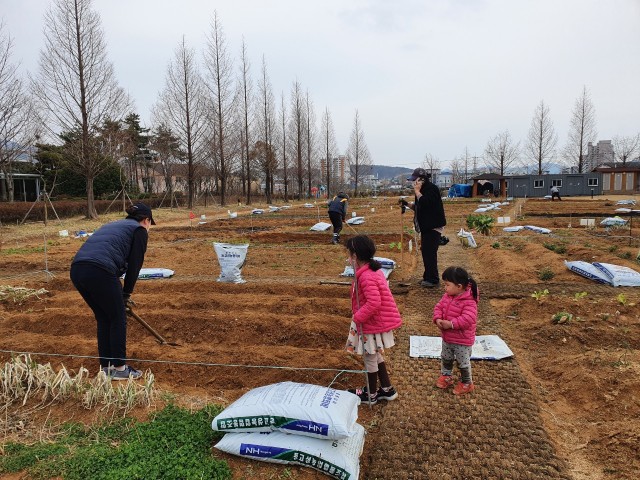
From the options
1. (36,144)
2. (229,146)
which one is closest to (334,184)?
(229,146)

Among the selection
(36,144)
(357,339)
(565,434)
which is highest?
(36,144)

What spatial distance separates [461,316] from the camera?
3.49 meters

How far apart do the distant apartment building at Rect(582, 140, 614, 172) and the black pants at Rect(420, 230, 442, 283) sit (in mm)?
58298

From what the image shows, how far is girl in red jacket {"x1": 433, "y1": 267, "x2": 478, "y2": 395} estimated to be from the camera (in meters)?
3.49

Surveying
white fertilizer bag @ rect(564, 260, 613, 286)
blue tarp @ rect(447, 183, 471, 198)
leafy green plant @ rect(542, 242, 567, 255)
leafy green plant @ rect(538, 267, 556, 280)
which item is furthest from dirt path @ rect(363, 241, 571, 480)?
blue tarp @ rect(447, 183, 471, 198)

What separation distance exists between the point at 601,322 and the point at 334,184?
68.5 metres

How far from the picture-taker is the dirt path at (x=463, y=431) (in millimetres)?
2648

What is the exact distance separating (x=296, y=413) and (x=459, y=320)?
157cm

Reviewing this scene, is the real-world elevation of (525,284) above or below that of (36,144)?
below

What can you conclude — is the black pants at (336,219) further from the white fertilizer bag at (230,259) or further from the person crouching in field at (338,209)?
the white fertilizer bag at (230,259)

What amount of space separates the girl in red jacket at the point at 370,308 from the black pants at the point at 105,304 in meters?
1.96

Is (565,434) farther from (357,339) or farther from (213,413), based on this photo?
(213,413)

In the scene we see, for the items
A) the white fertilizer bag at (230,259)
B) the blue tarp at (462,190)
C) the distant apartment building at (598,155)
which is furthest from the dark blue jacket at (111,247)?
the distant apartment building at (598,155)

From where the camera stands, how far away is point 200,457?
2.61m
